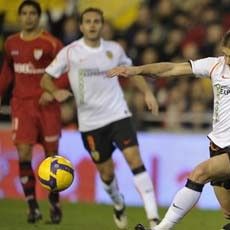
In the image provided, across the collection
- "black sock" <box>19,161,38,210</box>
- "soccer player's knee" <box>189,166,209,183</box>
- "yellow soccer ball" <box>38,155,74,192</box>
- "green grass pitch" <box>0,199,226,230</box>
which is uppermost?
"soccer player's knee" <box>189,166,209,183</box>

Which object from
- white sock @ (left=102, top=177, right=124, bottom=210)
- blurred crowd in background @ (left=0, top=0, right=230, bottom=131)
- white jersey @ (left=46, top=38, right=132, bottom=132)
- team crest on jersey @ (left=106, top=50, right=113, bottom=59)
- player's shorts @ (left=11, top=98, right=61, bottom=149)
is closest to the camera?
white jersey @ (left=46, top=38, right=132, bottom=132)

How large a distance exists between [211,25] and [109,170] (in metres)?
7.29

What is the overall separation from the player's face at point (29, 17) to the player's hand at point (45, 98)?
3.07ft

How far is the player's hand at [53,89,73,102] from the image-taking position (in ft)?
39.5

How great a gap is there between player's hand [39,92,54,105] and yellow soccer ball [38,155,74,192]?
1582 mm

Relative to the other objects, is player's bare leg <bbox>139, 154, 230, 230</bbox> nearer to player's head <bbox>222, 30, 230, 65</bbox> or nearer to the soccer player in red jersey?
player's head <bbox>222, 30, 230, 65</bbox>

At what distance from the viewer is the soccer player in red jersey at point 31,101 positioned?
43.3 ft

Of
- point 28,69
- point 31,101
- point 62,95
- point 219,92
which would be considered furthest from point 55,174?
point 28,69

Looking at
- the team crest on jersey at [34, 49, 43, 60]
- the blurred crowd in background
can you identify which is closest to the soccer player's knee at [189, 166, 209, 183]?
the team crest on jersey at [34, 49, 43, 60]

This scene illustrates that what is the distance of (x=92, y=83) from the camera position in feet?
42.0

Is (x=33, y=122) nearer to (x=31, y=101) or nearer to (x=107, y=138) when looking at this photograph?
(x=31, y=101)

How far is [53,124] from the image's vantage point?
43.6ft

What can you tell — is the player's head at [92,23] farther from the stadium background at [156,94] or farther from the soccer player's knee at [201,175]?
the stadium background at [156,94]

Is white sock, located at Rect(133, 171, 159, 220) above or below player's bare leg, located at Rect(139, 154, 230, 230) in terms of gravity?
below
